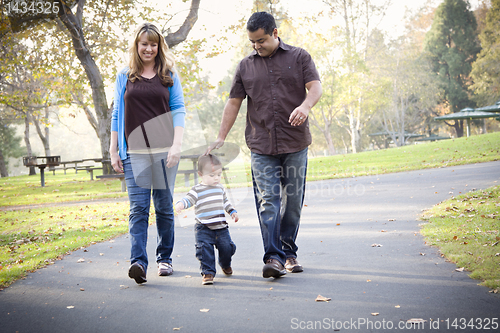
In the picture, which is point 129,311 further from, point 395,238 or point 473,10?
point 473,10

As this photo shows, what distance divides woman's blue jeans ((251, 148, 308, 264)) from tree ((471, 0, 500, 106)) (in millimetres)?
36079

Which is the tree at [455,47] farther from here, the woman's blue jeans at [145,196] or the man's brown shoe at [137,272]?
the man's brown shoe at [137,272]

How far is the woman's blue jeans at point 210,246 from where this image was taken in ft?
12.2

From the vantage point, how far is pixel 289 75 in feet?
12.3

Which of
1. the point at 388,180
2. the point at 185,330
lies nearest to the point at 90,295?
the point at 185,330

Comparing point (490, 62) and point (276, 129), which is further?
point (490, 62)

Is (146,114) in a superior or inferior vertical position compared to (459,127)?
inferior

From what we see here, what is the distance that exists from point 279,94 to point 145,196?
60.7 inches

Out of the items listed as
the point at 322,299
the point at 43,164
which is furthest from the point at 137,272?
the point at 43,164

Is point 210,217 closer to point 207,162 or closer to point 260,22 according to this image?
point 207,162

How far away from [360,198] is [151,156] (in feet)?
18.7

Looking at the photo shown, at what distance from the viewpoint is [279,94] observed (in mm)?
A: 3750

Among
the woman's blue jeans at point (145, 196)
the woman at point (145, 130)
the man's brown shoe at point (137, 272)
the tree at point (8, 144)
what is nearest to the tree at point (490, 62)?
the woman at point (145, 130)

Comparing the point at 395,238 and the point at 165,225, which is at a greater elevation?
the point at 165,225
